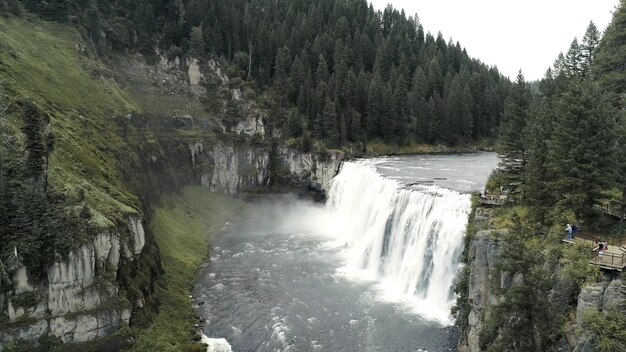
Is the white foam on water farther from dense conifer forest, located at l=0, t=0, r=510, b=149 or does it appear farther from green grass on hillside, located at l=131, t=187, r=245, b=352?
dense conifer forest, located at l=0, t=0, r=510, b=149

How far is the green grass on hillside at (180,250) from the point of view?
109 ft

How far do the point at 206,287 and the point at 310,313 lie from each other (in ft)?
37.6

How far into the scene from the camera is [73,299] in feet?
96.0

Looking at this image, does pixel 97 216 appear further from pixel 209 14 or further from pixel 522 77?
pixel 209 14

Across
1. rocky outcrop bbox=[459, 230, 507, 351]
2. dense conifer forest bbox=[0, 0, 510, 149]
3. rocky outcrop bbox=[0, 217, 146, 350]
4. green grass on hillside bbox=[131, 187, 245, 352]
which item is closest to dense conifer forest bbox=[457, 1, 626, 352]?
rocky outcrop bbox=[459, 230, 507, 351]

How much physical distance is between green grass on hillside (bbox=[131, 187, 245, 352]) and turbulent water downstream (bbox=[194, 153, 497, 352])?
62.1 inches

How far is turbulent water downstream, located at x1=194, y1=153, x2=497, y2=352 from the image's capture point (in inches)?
1348

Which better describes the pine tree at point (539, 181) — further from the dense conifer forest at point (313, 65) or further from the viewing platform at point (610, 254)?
the dense conifer forest at point (313, 65)

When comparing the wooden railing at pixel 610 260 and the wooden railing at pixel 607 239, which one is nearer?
the wooden railing at pixel 610 260

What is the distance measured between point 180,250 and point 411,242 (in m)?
Result: 24.1

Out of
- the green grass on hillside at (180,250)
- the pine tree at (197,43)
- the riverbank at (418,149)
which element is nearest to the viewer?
the green grass on hillside at (180,250)

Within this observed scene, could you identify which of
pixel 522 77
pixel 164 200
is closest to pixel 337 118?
pixel 164 200

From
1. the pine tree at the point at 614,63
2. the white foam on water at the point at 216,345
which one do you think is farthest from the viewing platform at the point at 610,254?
the white foam on water at the point at 216,345

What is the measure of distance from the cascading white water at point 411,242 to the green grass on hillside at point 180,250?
16.5 metres
